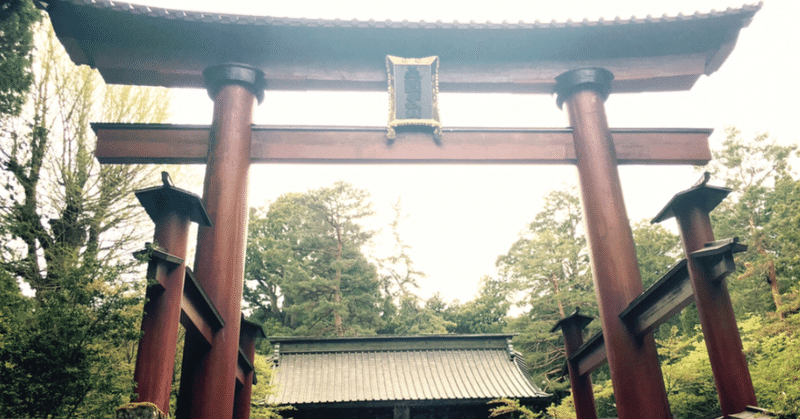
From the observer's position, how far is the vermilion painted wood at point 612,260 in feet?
14.8

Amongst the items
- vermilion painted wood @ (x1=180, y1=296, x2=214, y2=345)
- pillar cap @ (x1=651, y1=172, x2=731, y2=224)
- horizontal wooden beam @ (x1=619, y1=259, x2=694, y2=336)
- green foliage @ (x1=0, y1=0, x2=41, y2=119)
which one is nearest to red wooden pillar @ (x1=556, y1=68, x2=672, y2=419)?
horizontal wooden beam @ (x1=619, y1=259, x2=694, y2=336)

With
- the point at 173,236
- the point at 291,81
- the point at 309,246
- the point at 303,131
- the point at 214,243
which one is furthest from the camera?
the point at 309,246

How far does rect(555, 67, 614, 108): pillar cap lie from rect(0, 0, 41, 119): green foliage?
20.7 ft

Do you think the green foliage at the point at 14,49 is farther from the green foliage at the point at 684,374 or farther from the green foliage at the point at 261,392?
the green foliage at the point at 684,374

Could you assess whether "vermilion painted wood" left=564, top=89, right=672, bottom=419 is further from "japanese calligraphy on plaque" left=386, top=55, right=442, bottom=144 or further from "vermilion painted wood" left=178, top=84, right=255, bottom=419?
"vermilion painted wood" left=178, top=84, right=255, bottom=419

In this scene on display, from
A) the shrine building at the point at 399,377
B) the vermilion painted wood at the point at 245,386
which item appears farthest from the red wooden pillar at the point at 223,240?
the shrine building at the point at 399,377

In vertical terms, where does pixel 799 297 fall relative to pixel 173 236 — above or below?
above

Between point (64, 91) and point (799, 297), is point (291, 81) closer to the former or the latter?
point (64, 91)

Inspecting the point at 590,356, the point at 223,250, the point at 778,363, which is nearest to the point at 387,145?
the point at 223,250

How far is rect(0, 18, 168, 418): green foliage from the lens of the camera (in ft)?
9.96

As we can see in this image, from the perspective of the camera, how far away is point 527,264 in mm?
22141

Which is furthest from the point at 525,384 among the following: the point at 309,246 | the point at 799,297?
the point at 309,246

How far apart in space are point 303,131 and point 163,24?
187cm

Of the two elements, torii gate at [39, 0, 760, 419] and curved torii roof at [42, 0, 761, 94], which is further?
curved torii roof at [42, 0, 761, 94]
